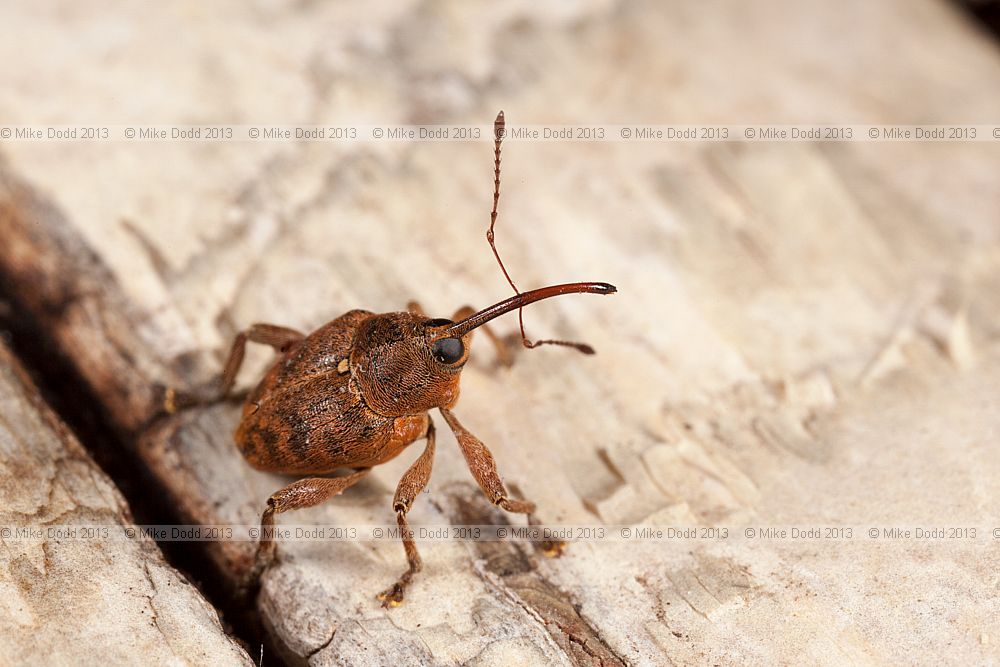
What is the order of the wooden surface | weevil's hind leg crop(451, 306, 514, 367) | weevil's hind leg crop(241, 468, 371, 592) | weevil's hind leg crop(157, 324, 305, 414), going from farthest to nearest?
→ weevil's hind leg crop(451, 306, 514, 367) → weevil's hind leg crop(157, 324, 305, 414) → weevil's hind leg crop(241, 468, 371, 592) → the wooden surface

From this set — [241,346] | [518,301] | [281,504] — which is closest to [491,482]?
[518,301]

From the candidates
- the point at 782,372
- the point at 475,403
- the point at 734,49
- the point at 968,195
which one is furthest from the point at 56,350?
the point at 968,195

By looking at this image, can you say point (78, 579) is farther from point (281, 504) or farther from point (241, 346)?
point (241, 346)

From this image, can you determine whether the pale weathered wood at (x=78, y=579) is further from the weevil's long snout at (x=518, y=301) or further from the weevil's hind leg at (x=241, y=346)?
the weevil's long snout at (x=518, y=301)

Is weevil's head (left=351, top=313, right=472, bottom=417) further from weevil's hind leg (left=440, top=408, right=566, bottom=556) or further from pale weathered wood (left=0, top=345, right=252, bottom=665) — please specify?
pale weathered wood (left=0, top=345, right=252, bottom=665)

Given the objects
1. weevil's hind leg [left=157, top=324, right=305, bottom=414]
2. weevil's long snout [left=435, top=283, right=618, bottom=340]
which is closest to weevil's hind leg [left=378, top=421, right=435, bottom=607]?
weevil's long snout [left=435, top=283, right=618, bottom=340]

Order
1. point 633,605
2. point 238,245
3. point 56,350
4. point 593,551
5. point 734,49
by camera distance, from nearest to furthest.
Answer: point 633,605 < point 593,551 < point 56,350 < point 238,245 < point 734,49

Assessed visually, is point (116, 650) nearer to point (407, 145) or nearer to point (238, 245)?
point (238, 245)
